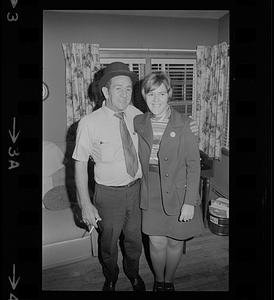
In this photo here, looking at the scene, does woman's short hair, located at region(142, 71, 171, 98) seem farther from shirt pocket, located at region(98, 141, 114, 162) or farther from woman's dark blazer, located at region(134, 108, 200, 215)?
shirt pocket, located at region(98, 141, 114, 162)

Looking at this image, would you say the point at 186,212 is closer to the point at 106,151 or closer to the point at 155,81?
the point at 106,151

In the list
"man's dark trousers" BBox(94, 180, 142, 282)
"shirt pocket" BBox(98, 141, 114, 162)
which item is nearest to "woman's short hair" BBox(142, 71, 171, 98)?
"shirt pocket" BBox(98, 141, 114, 162)

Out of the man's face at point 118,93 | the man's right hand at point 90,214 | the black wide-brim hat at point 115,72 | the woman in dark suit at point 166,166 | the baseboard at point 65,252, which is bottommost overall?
the baseboard at point 65,252

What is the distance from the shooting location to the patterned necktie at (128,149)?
1446 millimetres

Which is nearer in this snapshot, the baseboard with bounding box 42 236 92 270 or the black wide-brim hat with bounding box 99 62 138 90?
the black wide-brim hat with bounding box 99 62 138 90

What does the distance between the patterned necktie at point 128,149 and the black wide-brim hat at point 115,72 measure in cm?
13

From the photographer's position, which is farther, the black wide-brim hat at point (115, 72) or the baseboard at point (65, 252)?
the baseboard at point (65, 252)

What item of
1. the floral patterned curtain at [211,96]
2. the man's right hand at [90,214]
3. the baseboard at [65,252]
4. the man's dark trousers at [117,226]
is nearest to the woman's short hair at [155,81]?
the floral patterned curtain at [211,96]

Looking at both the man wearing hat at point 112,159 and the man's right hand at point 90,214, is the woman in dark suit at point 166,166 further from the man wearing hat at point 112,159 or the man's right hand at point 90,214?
the man's right hand at point 90,214

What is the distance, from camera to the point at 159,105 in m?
1.43

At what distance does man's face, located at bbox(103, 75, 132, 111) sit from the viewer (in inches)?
55.9
